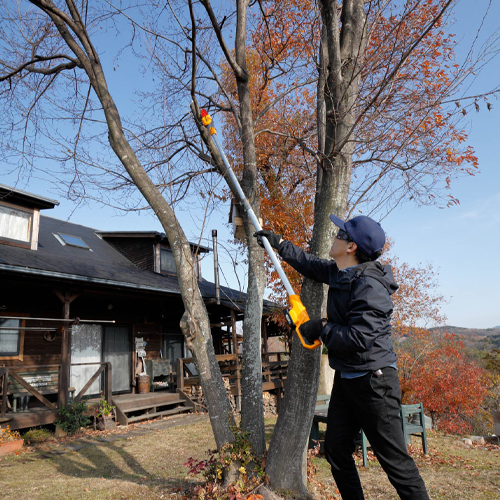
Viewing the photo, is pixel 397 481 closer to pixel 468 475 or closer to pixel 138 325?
pixel 468 475

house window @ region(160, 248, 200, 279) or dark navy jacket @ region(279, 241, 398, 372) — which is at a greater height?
house window @ region(160, 248, 200, 279)

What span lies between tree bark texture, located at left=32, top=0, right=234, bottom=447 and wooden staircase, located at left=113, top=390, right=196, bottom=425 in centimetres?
632

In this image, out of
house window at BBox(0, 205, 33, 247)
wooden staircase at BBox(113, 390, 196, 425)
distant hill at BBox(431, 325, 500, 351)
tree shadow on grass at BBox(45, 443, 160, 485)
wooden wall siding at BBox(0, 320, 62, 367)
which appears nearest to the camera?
tree shadow on grass at BBox(45, 443, 160, 485)

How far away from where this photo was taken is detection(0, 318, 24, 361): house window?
9078 millimetres

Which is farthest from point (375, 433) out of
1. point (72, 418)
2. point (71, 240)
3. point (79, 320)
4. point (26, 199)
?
point (71, 240)

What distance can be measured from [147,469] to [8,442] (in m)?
3.10

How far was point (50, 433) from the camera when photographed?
302 inches

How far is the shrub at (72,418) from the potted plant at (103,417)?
27 centimetres

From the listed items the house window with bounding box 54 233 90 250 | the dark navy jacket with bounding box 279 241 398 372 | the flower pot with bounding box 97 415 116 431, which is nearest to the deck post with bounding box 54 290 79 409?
the flower pot with bounding box 97 415 116 431

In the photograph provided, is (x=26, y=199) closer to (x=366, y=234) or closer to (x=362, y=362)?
(x=366, y=234)

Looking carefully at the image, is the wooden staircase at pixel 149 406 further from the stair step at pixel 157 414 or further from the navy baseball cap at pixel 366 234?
the navy baseball cap at pixel 366 234

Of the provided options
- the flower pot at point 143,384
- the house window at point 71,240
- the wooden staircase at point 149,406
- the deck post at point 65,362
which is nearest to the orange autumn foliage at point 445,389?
the wooden staircase at point 149,406

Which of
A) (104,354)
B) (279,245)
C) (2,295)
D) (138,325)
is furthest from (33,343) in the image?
(279,245)

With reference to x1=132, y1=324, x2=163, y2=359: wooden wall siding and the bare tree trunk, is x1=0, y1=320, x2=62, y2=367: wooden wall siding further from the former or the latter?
the bare tree trunk
